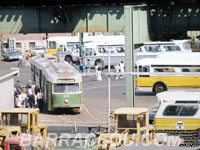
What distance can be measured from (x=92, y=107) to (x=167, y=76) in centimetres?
617

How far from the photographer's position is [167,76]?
38156mm

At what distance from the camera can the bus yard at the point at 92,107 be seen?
2610 cm

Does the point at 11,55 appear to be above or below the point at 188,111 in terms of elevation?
above

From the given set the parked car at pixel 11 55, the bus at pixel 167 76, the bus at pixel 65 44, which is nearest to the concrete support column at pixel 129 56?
the bus at pixel 167 76

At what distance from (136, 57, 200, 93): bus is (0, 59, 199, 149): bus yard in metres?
0.75

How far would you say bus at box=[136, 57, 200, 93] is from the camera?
37906 millimetres

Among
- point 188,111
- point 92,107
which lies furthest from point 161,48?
point 188,111

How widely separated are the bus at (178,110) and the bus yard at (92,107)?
7.33ft

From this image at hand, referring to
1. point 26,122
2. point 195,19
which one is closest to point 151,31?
point 195,19

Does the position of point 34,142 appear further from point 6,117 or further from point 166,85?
point 166,85

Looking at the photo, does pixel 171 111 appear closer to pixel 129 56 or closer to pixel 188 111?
pixel 188 111

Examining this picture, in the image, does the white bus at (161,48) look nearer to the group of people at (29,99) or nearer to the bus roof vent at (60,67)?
the bus roof vent at (60,67)

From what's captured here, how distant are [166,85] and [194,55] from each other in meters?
3.30

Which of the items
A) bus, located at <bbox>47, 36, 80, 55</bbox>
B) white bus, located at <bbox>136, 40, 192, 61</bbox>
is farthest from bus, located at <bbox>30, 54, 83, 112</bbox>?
bus, located at <bbox>47, 36, 80, 55</bbox>
